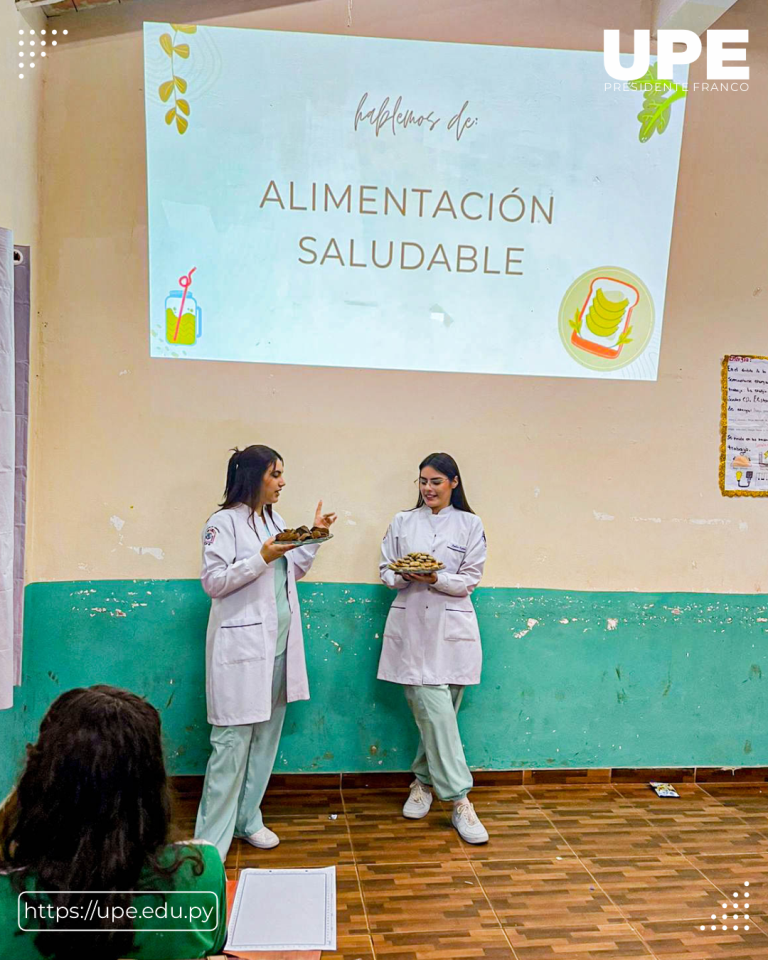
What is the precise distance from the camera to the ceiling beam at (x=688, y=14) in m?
3.24

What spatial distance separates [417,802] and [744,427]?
2025 millimetres

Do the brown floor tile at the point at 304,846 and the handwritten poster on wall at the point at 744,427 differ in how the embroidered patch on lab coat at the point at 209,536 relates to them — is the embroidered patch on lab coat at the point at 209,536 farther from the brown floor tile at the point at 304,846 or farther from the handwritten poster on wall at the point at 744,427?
the handwritten poster on wall at the point at 744,427

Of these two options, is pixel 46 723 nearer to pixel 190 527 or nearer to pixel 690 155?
pixel 190 527

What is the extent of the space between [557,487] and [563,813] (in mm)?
1257

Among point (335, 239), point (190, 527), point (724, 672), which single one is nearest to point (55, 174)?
point (335, 239)

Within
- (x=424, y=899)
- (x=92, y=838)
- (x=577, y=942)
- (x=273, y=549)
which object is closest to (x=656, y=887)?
(x=577, y=942)

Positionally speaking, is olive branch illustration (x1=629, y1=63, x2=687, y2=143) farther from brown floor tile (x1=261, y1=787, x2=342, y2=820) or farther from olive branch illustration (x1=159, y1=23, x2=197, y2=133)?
brown floor tile (x1=261, y1=787, x2=342, y2=820)

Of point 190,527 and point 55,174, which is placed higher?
point 55,174

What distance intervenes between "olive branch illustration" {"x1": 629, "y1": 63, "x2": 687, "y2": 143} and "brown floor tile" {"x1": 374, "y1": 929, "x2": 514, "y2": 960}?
2868mm

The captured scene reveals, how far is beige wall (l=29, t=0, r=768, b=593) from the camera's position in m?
3.29

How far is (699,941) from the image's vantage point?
8.11 feet

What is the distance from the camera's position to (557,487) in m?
3.60

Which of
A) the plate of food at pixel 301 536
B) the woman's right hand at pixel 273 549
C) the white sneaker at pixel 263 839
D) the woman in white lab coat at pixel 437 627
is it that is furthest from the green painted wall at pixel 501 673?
the woman's right hand at pixel 273 549

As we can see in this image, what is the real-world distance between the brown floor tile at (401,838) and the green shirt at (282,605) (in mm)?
721
